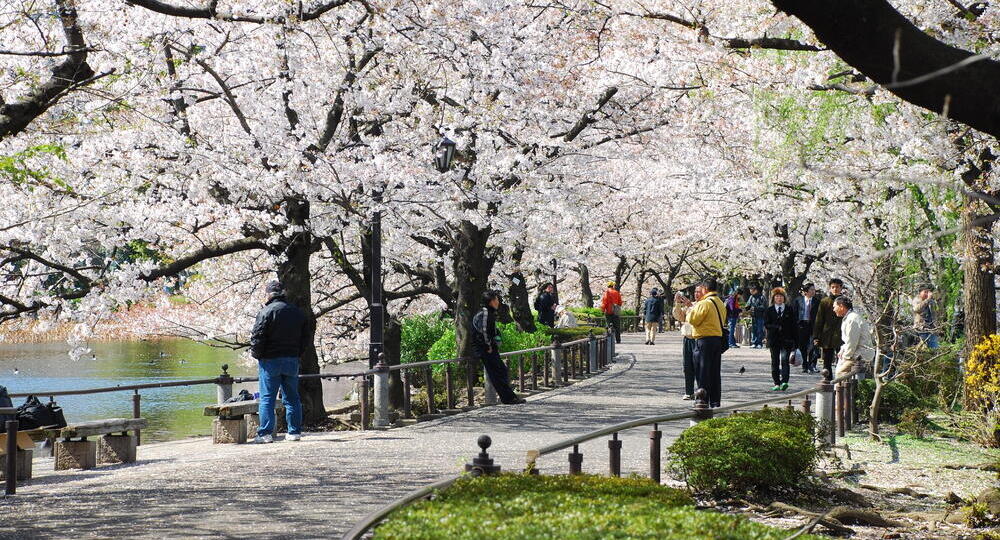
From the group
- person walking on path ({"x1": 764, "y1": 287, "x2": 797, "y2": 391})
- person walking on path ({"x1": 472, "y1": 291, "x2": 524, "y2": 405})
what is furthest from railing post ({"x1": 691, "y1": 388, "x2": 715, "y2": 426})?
person walking on path ({"x1": 764, "y1": 287, "x2": 797, "y2": 391})

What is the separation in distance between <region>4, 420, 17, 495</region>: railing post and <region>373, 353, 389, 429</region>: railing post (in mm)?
5791

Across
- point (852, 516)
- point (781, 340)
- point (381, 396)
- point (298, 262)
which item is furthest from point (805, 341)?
point (852, 516)

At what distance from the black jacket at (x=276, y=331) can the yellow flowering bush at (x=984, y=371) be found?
8961mm

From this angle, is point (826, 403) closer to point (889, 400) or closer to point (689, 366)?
point (889, 400)

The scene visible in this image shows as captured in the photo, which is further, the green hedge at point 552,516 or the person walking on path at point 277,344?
the person walking on path at point 277,344

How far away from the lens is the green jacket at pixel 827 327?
18484mm

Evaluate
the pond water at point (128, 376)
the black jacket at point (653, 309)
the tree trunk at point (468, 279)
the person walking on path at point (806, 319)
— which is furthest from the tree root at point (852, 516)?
the black jacket at point (653, 309)

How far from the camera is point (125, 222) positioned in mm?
16797

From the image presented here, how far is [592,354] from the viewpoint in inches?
1002

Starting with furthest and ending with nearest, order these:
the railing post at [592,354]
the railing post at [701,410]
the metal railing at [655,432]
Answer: the railing post at [592,354]
the railing post at [701,410]
the metal railing at [655,432]

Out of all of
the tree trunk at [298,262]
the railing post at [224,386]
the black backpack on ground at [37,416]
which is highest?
the tree trunk at [298,262]

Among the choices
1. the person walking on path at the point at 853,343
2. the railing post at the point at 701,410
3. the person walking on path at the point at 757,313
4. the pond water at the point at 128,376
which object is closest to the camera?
the railing post at the point at 701,410

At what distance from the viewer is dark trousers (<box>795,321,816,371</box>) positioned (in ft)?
73.8

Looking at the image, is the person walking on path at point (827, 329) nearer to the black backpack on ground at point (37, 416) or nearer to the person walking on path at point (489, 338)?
the person walking on path at point (489, 338)
